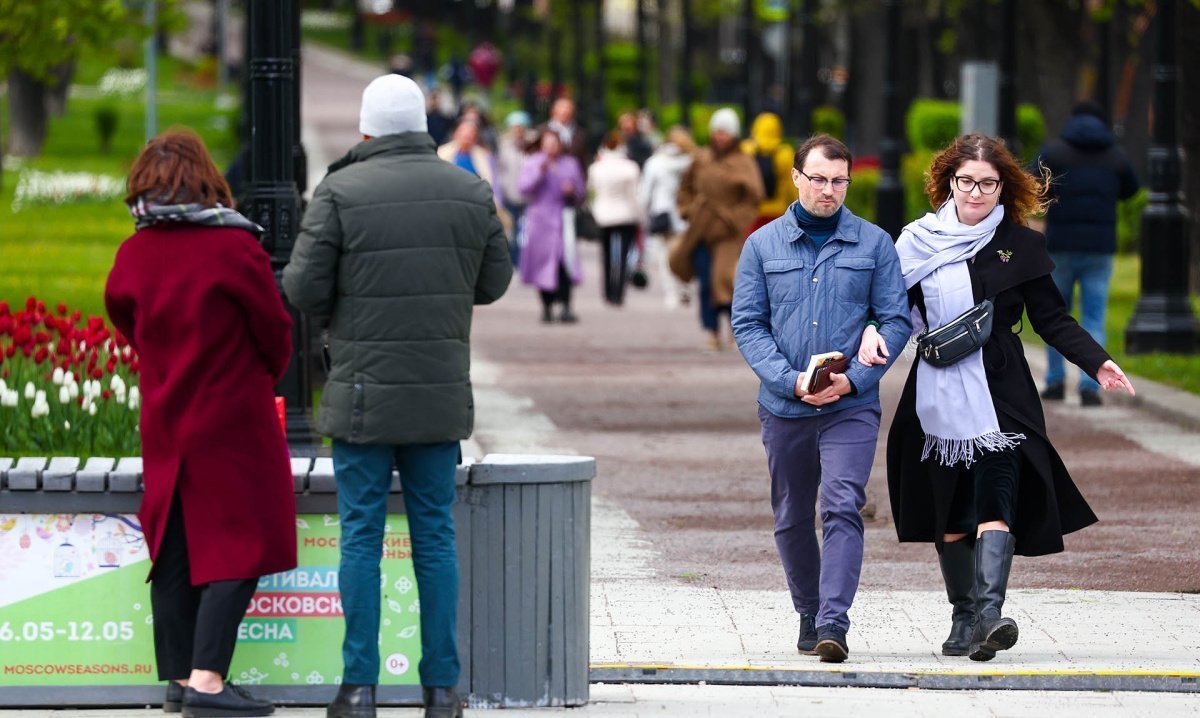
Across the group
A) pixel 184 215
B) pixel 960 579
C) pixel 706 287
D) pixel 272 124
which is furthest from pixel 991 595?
pixel 706 287

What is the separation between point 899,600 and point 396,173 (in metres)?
3.32

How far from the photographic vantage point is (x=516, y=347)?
18875 mm

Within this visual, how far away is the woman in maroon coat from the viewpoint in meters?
6.27

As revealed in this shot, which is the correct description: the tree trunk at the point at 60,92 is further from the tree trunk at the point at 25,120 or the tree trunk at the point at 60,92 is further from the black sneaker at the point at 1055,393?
the black sneaker at the point at 1055,393

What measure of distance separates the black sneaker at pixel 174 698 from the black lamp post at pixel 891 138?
1652 centimetres

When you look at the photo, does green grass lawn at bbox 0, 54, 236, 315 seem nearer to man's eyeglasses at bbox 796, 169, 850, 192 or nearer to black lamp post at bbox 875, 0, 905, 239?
black lamp post at bbox 875, 0, 905, 239

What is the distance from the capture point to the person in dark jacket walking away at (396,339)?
20.0 feet

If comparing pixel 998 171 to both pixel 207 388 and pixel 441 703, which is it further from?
pixel 207 388

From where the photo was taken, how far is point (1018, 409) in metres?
7.43

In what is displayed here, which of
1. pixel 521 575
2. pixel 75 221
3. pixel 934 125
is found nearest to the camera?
pixel 521 575

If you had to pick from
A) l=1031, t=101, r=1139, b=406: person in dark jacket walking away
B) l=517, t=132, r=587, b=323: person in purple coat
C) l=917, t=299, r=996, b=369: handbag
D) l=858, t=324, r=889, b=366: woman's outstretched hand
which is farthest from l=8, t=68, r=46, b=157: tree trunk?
l=858, t=324, r=889, b=366: woman's outstretched hand

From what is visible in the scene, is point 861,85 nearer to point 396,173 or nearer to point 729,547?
point 729,547

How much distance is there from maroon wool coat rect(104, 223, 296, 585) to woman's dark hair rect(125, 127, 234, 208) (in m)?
0.10

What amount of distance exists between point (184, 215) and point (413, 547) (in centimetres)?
111
